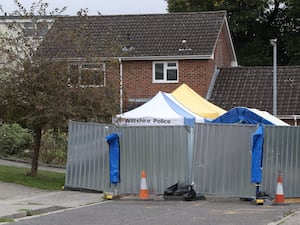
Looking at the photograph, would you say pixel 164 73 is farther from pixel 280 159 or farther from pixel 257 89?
pixel 280 159

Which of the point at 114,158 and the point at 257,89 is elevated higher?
the point at 257,89

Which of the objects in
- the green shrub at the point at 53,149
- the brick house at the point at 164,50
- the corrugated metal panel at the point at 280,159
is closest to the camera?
the corrugated metal panel at the point at 280,159

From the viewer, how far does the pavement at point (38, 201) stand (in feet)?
48.1

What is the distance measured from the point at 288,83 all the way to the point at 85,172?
18.3 metres

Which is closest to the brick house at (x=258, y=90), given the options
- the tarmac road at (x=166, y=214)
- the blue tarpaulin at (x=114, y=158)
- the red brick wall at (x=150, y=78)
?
the red brick wall at (x=150, y=78)

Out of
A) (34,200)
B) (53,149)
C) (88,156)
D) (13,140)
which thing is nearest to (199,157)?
(88,156)

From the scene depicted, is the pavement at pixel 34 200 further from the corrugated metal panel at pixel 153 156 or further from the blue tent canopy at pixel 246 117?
the blue tent canopy at pixel 246 117

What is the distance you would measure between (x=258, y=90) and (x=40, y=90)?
56.0 feet

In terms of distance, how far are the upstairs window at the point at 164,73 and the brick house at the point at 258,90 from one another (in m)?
2.11

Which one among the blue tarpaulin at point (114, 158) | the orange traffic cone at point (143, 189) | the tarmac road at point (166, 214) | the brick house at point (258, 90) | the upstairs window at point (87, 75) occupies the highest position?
the brick house at point (258, 90)

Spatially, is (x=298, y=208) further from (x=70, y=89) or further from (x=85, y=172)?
(x=70, y=89)

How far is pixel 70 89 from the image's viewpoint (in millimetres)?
21375

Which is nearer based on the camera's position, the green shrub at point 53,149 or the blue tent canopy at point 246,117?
the blue tent canopy at point 246,117

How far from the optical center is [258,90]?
35.5 meters
